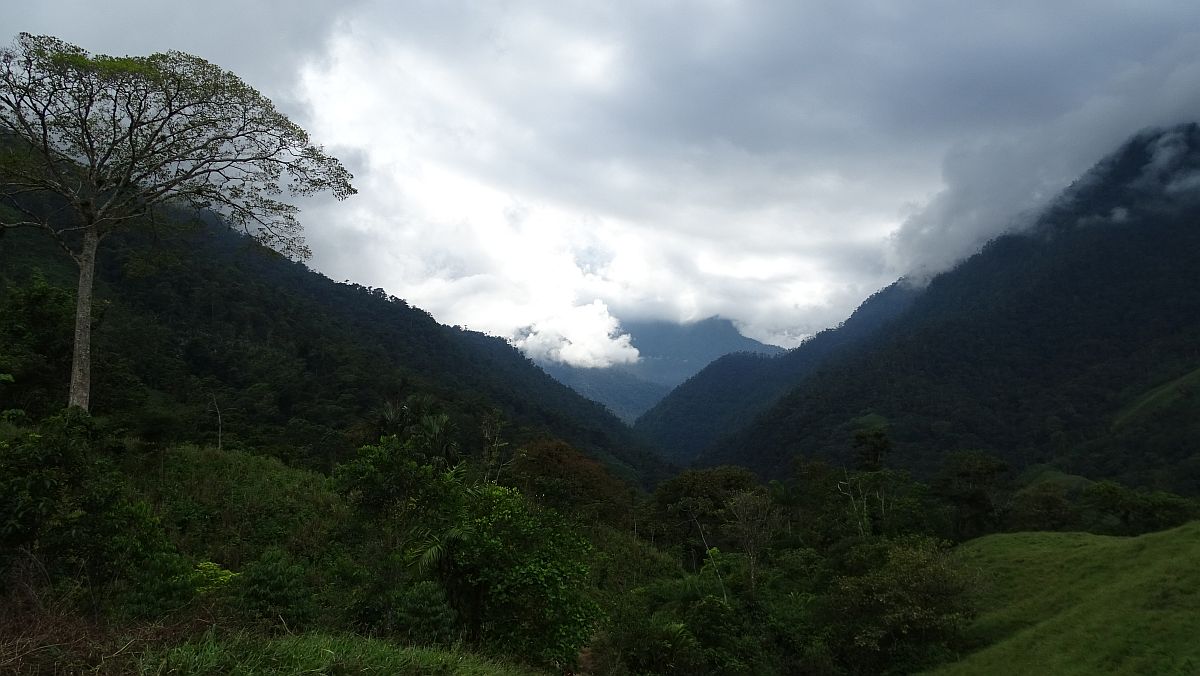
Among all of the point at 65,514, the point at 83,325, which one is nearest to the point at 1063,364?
the point at 83,325

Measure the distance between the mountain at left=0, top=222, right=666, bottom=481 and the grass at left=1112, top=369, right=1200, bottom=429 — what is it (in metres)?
88.2

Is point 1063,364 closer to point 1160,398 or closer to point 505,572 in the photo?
point 1160,398

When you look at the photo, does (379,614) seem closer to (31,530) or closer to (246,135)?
(31,530)

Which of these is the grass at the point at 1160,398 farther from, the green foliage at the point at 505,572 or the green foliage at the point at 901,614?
the green foliage at the point at 505,572

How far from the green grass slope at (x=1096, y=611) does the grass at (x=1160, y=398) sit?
10529cm

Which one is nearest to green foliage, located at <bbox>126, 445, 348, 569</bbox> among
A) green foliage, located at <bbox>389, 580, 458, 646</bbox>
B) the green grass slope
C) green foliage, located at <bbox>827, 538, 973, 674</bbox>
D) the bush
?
green foliage, located at <bbox>389, 580, 458, 646</bbox>

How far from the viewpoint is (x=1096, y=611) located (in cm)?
1916

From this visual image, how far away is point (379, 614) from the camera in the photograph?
26.4ft

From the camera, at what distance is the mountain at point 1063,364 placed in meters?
103

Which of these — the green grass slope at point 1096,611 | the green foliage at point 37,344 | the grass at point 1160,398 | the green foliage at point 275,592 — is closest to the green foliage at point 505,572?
the green foliage at point 275,592

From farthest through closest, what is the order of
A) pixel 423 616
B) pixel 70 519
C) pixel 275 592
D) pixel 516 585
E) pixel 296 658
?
pixel 516 585
pixel 423 616
pixel 275 592
pixel 70 519
pixel 296 658

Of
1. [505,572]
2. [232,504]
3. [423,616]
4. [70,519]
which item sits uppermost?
[70,519]

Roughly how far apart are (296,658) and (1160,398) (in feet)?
480

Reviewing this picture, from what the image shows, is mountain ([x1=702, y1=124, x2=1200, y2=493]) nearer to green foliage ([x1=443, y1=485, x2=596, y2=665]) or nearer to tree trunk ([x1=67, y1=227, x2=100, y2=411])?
green foliage ([x1=443, y1=485, x2=596, y2=665])
